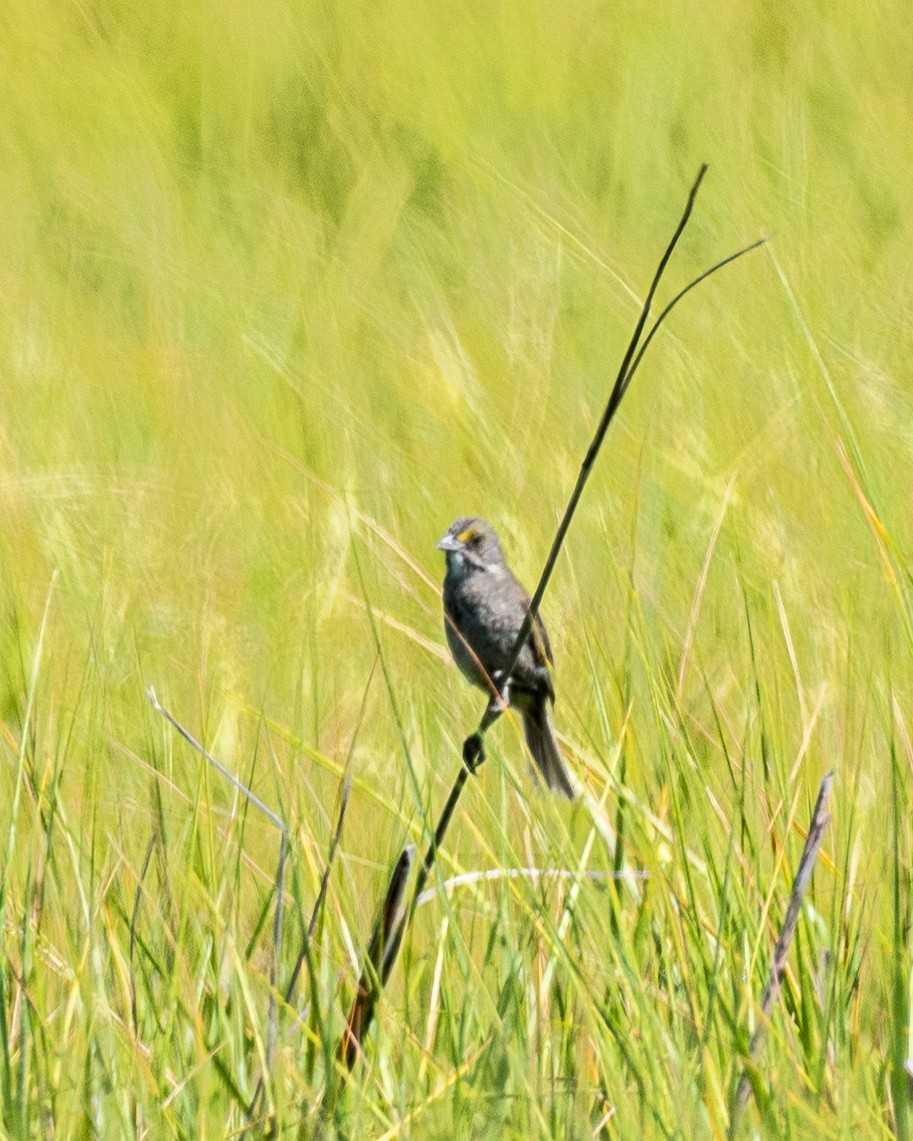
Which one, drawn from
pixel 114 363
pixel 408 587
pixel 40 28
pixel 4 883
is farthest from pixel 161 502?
pixel 40 28

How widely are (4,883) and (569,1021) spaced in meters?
0.57

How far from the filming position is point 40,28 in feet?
24.9

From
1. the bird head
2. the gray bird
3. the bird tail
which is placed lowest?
the bird tail

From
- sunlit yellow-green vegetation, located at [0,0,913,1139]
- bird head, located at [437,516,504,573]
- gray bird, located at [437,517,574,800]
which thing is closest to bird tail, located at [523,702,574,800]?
gray bird, located at [437,517,574,800]

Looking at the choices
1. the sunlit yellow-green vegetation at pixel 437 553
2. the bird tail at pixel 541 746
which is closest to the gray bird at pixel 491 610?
the bird tail at pixel 541 746

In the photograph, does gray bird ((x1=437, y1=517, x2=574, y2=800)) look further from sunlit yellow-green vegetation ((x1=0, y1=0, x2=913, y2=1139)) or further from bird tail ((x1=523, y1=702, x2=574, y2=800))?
sunlit yellow-green vegetation ((x1=0, y1=0, x2=913, y2=1139))

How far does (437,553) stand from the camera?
3.74m

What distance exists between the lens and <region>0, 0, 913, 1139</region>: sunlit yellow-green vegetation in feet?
5.68

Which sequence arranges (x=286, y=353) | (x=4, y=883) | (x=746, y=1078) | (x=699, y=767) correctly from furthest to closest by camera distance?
(x=286, y=353), (x=699, y=767), (x=4, y=883), (x=746, y=1078)

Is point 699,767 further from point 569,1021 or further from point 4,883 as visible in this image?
point 4,883

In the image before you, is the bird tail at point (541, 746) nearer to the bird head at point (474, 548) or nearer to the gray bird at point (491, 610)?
the gray bird at point (491, 610)

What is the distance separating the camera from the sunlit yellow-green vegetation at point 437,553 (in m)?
1.73

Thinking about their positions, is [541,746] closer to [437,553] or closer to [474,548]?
[474,548]

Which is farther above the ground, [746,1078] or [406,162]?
[406,162]
